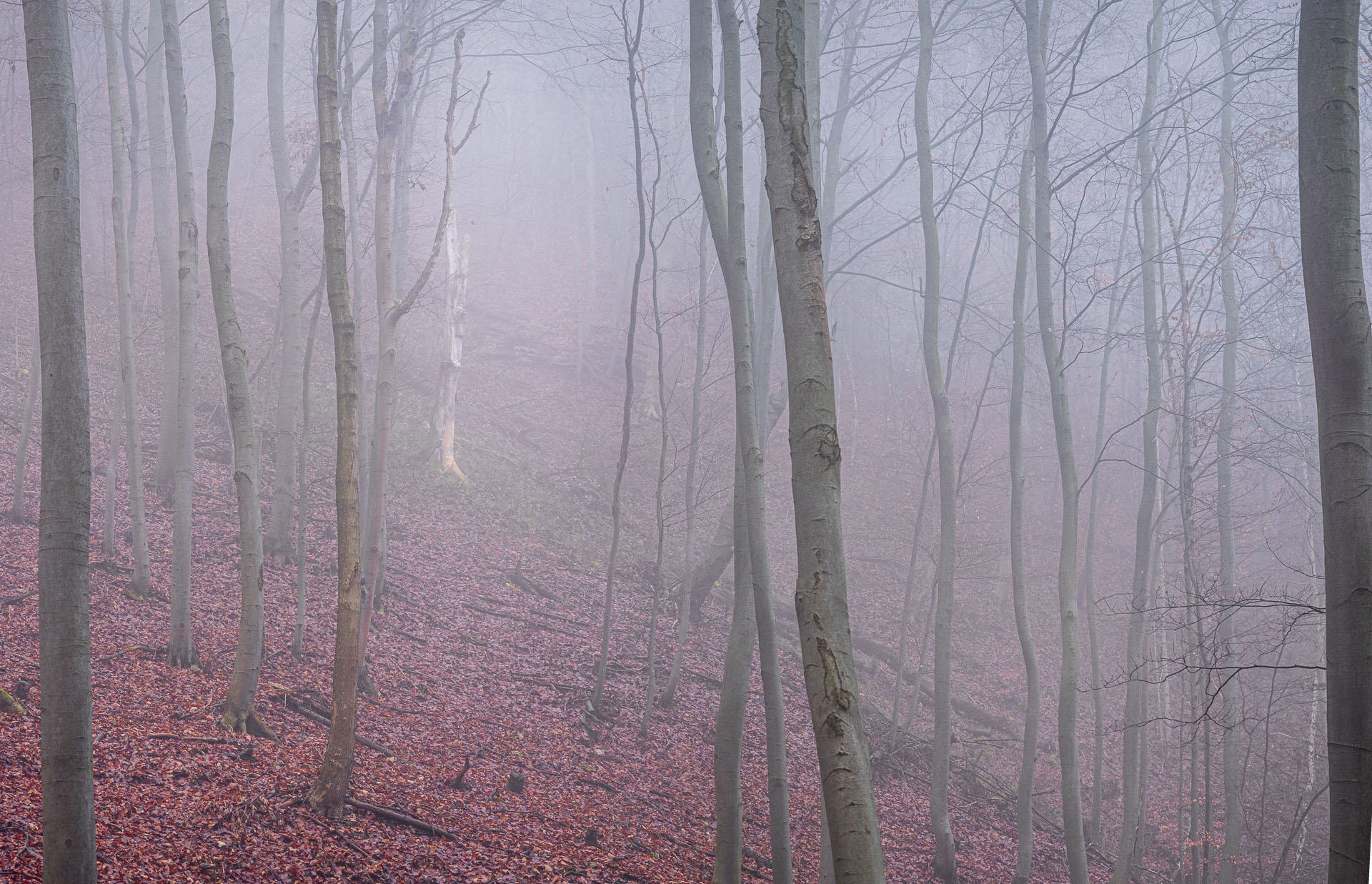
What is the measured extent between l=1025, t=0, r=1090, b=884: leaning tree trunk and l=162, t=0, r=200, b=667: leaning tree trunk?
7131 mm

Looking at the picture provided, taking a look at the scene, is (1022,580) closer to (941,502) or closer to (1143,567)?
(941,502)

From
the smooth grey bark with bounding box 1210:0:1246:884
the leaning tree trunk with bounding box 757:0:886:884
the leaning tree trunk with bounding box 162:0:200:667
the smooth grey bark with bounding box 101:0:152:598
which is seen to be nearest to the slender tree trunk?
the smooth grey bark with bounding box 1210:0:1246:884

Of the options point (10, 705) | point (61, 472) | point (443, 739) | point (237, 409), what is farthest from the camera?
point (443, 739)

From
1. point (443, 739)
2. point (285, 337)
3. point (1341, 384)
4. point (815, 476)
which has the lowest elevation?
point (443, 739)

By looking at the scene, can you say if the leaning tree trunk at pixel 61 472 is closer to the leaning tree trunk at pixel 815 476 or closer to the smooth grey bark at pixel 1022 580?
the leaning tree trunk at pixel 815 476

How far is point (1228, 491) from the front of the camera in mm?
10039

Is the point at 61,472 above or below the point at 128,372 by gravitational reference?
below

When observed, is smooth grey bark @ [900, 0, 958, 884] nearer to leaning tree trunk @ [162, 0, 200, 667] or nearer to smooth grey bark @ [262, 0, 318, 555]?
leaning tree trunk @ [162, 0, 200, 667]

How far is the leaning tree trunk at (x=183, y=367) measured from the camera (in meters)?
6.24

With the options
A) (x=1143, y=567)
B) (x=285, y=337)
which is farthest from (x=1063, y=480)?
(x=285, y=337)

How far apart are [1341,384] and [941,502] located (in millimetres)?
5598

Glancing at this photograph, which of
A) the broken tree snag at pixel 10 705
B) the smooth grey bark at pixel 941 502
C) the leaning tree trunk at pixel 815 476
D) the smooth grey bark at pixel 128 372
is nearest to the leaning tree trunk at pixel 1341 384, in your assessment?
the leaning tree trunk at pixel 815 476

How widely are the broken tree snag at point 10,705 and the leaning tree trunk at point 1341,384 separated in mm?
6315

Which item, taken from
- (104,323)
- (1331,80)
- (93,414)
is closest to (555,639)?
(93,414)
